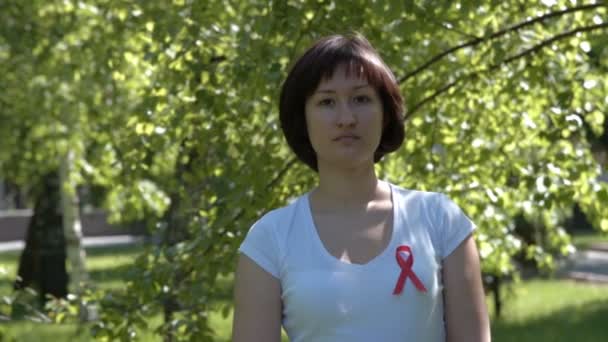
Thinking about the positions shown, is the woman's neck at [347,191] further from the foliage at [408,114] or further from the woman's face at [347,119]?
the foliage at [408,114]

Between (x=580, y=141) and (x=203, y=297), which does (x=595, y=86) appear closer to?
(x=580, y=141)

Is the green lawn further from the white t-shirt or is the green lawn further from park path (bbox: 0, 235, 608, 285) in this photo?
the white t-shirt

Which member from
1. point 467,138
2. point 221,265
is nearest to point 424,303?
point 221,265

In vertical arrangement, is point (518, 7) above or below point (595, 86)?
above

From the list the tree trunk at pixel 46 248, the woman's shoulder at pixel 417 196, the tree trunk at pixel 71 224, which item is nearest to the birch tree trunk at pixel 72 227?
the tree trunk at pixel 71 224

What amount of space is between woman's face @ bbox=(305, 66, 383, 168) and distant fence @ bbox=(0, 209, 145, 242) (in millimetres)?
38672

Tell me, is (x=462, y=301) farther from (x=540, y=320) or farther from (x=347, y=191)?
(x=540, y=320)

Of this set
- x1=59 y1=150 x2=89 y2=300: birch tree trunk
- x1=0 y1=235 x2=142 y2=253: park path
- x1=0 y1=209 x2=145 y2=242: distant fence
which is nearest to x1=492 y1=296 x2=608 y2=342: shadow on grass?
x1=59 y1=150 x2=89 y2=300: birch tree trunk

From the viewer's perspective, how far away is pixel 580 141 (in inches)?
293

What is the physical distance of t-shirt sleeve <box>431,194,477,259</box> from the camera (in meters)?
2.79

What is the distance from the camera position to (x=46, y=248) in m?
18.6

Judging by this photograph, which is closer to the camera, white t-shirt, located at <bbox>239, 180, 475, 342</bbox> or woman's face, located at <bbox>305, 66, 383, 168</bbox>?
white t-shirt, located at <bbox>239, 180, 475, 342</bbox>

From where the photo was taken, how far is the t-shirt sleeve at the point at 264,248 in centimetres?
278

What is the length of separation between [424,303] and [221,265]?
337cm
